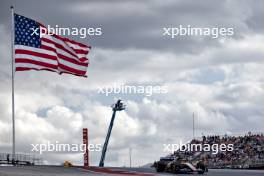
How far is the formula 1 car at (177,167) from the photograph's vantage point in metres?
41.8

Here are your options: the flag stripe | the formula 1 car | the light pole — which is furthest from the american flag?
the light pole

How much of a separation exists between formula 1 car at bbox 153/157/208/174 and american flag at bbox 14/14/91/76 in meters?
9.40

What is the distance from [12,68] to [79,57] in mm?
3806

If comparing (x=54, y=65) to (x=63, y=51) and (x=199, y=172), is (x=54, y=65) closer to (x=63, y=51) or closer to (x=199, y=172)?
(x=63, y=51)

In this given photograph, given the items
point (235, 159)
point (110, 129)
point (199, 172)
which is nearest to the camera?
point (199, 172)

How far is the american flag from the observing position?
1407 inches

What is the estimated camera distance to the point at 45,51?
36.2 metres

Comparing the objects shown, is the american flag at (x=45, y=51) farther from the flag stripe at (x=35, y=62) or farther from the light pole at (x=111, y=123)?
the light pole at (x=111, y=123)

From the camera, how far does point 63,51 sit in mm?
36875

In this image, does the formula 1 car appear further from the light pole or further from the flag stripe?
the light pole

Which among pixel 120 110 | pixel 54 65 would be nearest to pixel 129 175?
pixel 54 65

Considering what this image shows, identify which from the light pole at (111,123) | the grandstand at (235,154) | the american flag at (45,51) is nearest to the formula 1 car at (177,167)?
the american flag at (45,51)

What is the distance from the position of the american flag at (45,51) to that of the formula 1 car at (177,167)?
9400 millimetres

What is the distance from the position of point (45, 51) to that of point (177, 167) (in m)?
11.8
